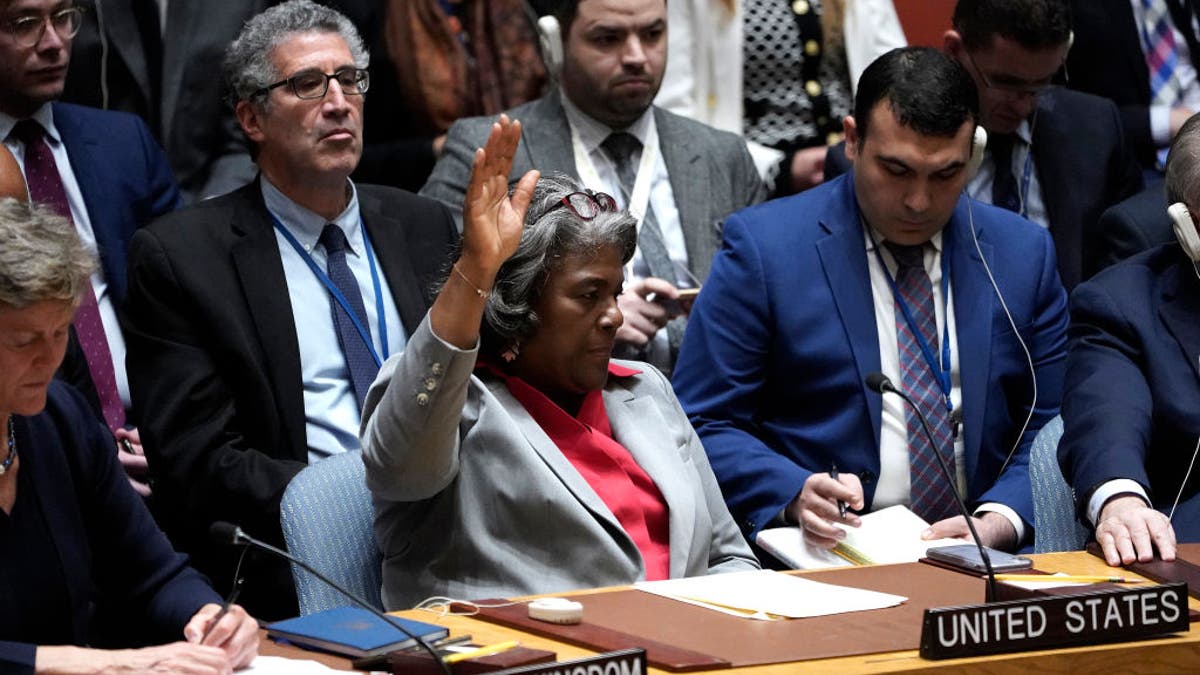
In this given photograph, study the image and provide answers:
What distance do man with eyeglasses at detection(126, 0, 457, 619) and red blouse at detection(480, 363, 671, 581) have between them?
78 cm

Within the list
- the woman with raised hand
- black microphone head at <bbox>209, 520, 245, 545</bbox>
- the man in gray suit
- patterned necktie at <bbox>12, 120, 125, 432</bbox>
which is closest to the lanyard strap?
the man in gray suit

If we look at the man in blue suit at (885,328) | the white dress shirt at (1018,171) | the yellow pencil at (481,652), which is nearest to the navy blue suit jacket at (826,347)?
the man in blue suit at (885,328)

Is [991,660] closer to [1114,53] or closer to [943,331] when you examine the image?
[943,331]

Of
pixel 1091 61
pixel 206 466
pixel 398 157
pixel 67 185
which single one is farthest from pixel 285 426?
pixel 1091 61

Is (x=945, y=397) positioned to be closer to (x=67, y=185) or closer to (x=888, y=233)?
(x=888, y=233)

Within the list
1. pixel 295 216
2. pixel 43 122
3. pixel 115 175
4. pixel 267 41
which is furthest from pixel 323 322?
pixel 43 122

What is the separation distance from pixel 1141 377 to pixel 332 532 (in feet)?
5.57

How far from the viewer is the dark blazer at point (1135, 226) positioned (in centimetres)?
446

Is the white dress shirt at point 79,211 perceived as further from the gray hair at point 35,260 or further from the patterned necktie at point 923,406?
the patterned necktie at point 923,406

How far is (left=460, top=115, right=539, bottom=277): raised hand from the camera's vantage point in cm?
300

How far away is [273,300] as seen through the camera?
4059 mm

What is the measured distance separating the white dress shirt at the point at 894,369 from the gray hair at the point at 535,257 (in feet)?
3.46

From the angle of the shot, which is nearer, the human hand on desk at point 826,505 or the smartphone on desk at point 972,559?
the smartphone on desk at point 972,559

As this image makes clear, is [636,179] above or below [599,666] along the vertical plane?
below
